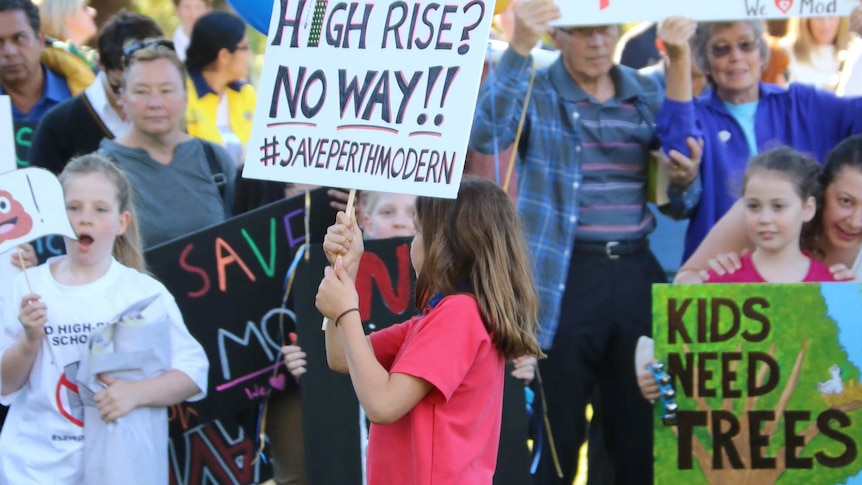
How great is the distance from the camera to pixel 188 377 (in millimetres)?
4418

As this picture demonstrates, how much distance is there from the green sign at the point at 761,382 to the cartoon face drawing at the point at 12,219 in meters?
2.05

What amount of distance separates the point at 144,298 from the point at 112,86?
1.38 m

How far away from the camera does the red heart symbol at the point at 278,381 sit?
4.89 m

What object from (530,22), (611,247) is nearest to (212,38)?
(530,22)

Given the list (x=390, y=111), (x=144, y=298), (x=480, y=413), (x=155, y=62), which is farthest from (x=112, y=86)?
(x=480, y=413)

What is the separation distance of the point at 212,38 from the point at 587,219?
2306mm

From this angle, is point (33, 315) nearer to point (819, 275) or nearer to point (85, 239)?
point (85, 239)

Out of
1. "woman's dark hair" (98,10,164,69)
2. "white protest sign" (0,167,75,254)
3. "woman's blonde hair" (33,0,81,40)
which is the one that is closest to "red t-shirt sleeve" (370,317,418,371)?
"white protest sign" (0,167,75,254)

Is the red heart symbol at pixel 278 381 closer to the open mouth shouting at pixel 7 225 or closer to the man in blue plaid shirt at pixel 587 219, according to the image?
the man in blue plaid shirt at pixel 587 219

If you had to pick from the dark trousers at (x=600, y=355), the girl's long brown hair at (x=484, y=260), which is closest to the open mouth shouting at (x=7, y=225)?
the girl's long brown hair at (x=484, y=260)

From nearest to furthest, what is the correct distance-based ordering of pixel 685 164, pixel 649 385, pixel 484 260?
pixel 484 260 < pixel 649 385 < pixel 685 164

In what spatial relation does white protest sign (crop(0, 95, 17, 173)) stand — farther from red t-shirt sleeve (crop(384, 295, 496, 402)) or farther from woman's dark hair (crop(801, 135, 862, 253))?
woman's dark hair (crop(801, 135, 862, 253))

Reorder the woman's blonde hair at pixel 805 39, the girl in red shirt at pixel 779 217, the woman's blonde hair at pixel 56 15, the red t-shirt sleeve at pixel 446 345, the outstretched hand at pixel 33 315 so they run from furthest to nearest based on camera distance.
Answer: the woman's blonde hair at pixel 805 39
the woman's blonde hair at pixel 56 15
the girl in red shirt at pixel 779 217
the outstretched hand at pixel 33 315
the red t-shirt sleeve at pixel 446 345

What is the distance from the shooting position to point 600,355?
16.2ft
